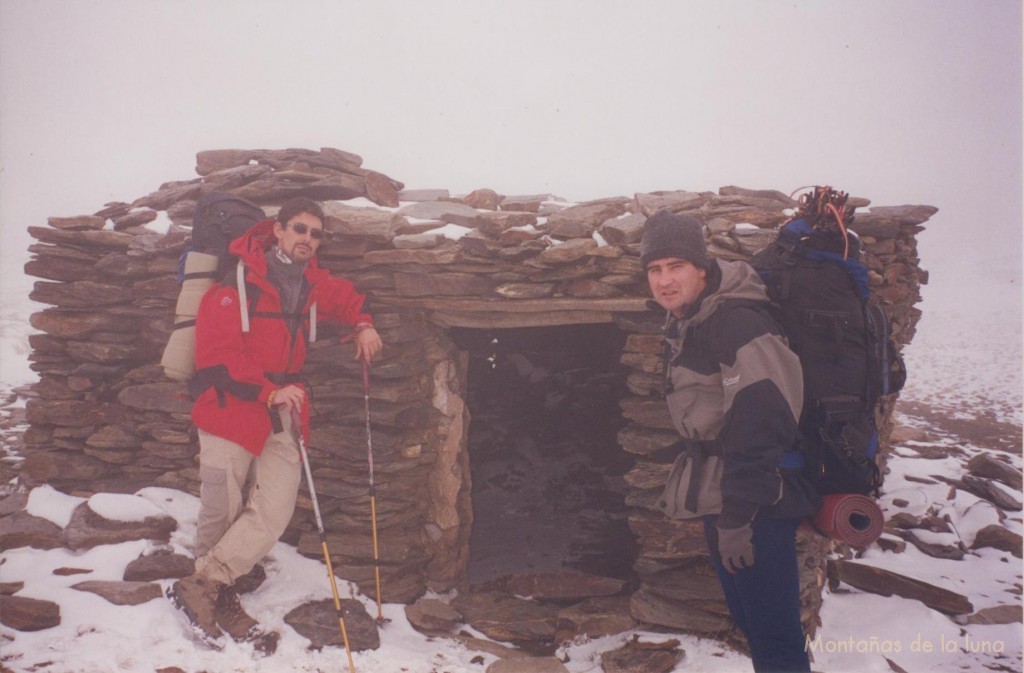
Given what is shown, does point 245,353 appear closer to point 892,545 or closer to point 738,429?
point 738,429

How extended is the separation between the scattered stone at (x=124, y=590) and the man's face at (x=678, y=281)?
13.3 feet

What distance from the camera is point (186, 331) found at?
3.88 metres

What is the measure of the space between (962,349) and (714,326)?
67.7 ft

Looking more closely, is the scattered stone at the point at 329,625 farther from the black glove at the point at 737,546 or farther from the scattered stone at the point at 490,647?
the black glove at the point at 737,546

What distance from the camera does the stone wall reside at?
4.78 metres

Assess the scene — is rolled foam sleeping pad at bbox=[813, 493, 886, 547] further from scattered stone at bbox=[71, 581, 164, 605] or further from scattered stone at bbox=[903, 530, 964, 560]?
scattered stone at bbox=[903, 530, 964, 560]

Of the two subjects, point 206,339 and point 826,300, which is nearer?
point 826,300

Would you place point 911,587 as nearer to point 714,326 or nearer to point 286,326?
point 714,326

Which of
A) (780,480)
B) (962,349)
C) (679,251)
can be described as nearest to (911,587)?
(780,480)

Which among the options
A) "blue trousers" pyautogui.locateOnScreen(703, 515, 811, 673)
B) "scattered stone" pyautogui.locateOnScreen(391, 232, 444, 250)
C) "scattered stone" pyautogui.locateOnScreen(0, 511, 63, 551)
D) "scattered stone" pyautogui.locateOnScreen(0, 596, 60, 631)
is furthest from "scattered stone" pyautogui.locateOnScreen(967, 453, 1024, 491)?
"scattered stone" pyautogui.locateOnScreen(0, 511, 63, 551)

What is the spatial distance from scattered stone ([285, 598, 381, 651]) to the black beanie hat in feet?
11.0

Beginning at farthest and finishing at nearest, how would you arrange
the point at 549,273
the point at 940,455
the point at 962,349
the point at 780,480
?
the point at 962,349
the point at 940,455
the point at 549,273
the point at 780,480

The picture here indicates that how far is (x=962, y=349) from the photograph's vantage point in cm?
1841

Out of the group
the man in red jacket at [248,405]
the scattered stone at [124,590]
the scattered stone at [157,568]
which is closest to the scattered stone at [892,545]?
the man in red jacket at [248,405]
